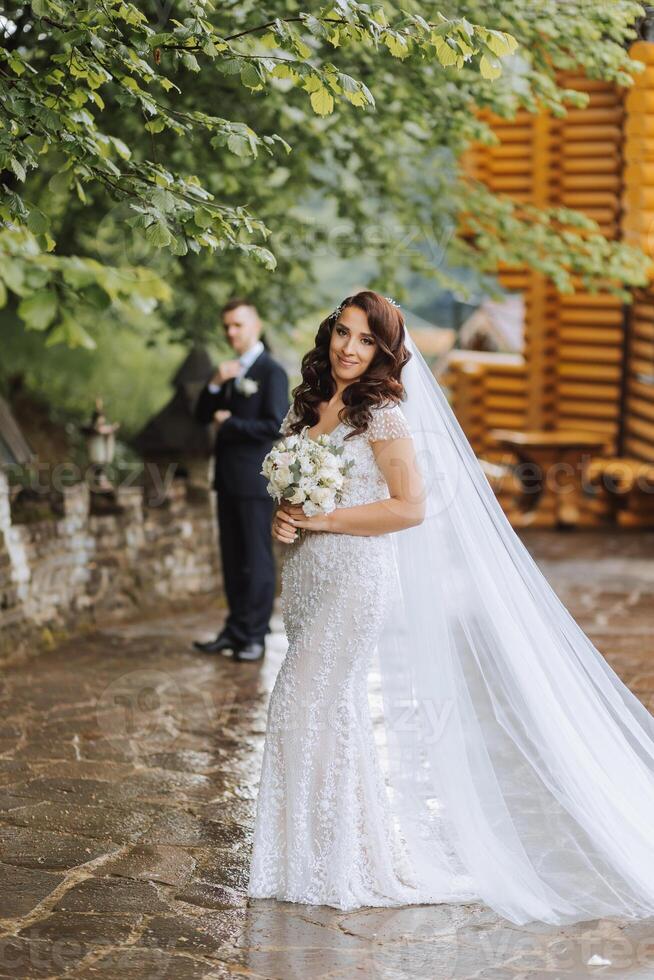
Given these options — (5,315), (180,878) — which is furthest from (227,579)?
(5,315)

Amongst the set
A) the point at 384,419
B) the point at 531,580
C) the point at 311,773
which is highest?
the point at 384,419

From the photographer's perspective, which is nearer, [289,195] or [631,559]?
[289,195]

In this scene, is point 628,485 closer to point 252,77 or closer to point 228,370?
point 228,370

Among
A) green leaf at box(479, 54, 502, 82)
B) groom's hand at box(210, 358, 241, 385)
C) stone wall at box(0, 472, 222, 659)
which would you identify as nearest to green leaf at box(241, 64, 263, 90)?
green leaf at box(479, 54, 502, 82)

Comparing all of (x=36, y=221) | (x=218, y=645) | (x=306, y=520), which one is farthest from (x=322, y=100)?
(x=218, y=645)

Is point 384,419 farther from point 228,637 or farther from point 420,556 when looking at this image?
point 228,637

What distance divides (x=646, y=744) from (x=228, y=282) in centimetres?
596

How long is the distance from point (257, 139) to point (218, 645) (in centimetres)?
418

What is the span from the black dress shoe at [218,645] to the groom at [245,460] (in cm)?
1

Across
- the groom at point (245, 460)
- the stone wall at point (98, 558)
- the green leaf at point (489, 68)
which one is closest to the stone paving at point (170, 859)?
the groom at point (245, 460)

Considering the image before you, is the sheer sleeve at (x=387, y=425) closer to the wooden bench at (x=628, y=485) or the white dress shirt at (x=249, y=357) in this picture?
the white dress shirt at (x=249, y=357)

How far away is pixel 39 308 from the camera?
18.4 ft

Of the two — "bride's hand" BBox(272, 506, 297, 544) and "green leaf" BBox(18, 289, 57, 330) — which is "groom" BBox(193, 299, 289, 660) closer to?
"green leaf" BBox(18, 289, 57, 330)

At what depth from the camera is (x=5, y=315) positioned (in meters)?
14.8
